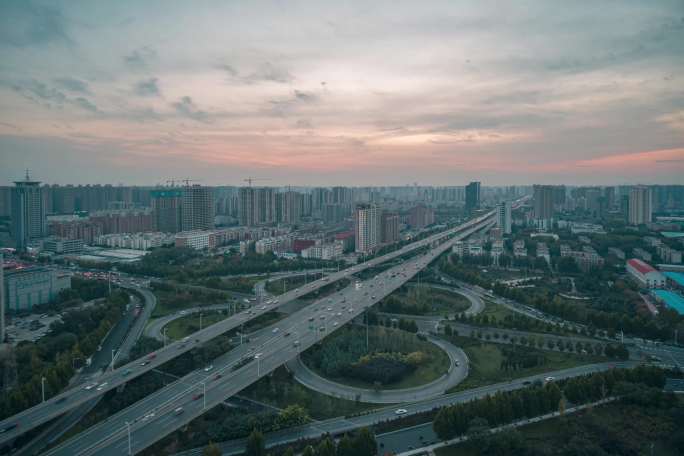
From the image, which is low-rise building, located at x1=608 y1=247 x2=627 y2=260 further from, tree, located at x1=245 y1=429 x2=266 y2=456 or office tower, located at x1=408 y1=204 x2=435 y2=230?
tree, located at x1=245 y1=429 x2=266 y2=456

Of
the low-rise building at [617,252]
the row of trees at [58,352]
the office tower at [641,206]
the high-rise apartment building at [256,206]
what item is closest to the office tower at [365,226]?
the low-rise building at [617,252]

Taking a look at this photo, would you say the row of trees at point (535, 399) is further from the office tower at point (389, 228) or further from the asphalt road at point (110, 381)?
the office tower at point (389, 228)

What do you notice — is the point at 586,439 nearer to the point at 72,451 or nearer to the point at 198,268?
the point at 72,451

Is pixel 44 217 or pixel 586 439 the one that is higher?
pixel 44 217

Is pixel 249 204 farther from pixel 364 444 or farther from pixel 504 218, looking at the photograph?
pixel 364 444

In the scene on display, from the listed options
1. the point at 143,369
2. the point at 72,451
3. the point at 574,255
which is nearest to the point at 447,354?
→ the point at 143,369

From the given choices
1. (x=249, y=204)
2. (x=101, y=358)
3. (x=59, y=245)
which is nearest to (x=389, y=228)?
(x=249, y=204)
